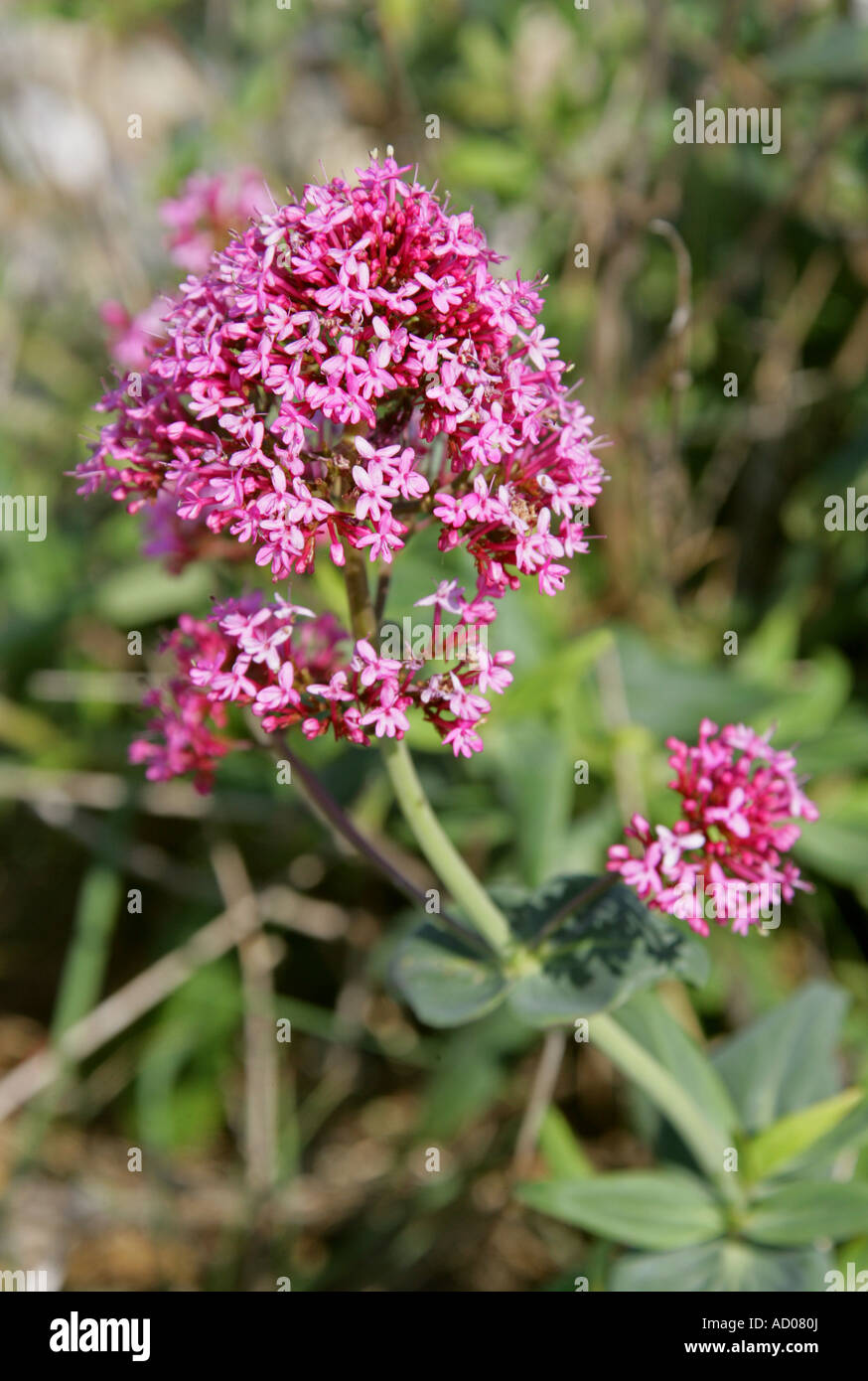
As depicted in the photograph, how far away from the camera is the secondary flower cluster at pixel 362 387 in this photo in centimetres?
160

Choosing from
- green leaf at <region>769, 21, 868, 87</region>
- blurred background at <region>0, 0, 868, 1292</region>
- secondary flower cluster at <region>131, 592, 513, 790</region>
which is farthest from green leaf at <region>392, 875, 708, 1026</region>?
green leaf at <region>769, 21, 868, 87</region>

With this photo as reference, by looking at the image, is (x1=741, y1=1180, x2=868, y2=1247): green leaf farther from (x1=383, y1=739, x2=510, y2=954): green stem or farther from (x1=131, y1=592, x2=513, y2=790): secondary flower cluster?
(x1=131, y1=592, x2=513, y2=790): secondary flower cluster

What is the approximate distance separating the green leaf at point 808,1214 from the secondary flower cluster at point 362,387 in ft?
4.55

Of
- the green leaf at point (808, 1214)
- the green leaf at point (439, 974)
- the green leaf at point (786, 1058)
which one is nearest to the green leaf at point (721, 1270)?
the green leaf at point (808, 1214)

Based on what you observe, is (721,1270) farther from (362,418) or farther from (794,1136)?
(362,418)

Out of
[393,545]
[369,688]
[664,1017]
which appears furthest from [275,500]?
[664,1017]

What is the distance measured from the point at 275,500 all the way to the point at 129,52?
4908 millimetres

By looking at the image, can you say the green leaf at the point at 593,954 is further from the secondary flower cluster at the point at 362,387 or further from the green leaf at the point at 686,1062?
the secondary flower cluster at the point at 362,387

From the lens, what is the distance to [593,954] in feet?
6.81

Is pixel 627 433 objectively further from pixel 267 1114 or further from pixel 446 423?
pixel 267 1114

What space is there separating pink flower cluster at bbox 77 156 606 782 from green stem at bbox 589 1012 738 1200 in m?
0.73

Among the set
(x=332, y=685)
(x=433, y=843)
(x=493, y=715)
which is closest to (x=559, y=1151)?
(x=493, y=715)

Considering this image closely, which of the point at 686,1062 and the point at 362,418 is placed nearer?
the point at 362,418

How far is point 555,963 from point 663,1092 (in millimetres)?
375
